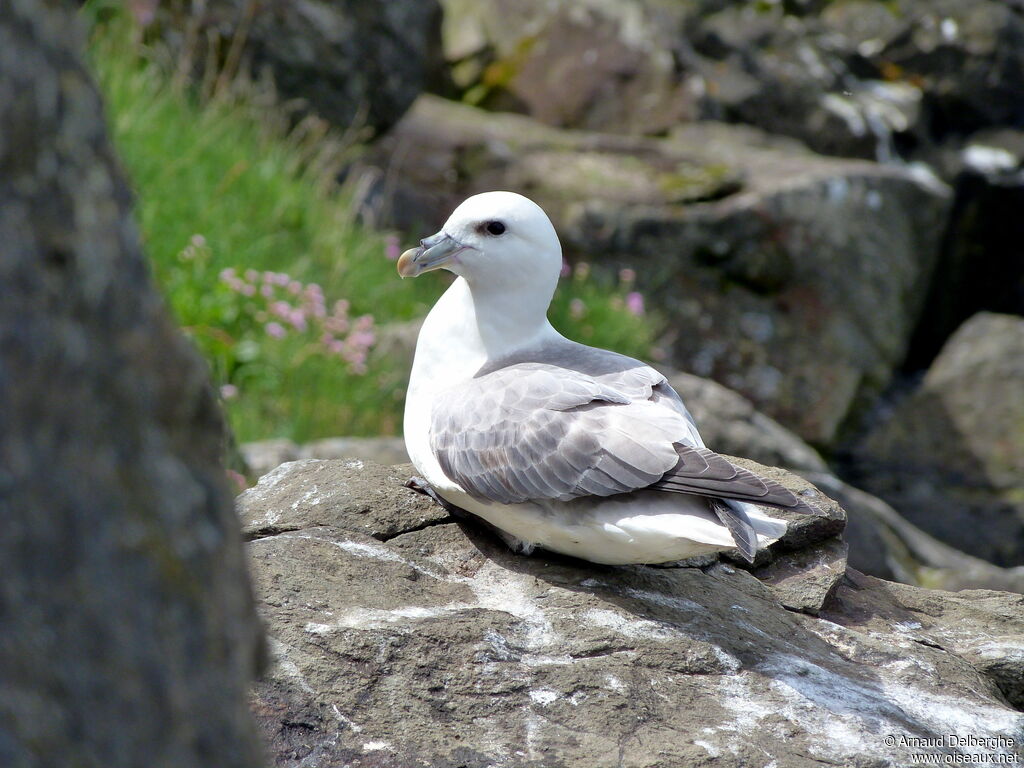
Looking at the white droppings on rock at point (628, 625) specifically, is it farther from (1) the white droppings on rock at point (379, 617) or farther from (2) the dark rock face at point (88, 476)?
(2) the dark rock face at point (88, 476)

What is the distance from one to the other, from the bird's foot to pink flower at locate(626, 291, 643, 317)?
151 inches

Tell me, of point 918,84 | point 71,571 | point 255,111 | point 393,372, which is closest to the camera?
point 71,571

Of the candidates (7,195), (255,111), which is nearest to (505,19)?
(255,111)

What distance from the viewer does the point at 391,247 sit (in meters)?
6.68

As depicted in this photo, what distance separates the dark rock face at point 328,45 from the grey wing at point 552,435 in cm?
481

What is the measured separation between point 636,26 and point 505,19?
1.12 meters

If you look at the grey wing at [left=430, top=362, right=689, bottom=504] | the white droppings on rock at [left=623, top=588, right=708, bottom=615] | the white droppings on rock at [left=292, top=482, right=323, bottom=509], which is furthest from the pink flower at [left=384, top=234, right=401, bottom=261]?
the white droppings on rock at [left=623, top=588, right=708, bottom=615]

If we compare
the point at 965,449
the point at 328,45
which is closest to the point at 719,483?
the point at 328,45

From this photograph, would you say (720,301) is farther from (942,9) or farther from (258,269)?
(942,9)

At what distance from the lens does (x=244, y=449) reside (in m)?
4.64

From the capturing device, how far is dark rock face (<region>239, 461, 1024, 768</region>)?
86.5 inches

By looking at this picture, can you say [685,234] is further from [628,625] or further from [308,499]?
[628,625]

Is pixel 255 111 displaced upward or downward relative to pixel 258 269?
upward

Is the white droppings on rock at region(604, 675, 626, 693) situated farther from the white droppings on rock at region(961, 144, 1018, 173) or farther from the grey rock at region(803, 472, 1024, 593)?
the white droppings on rock at region(961, 144, 1018, 173)
